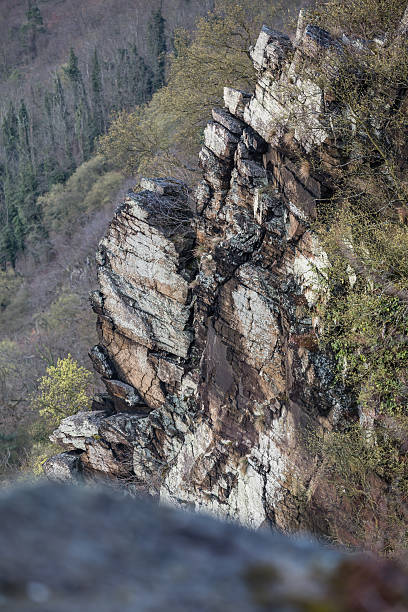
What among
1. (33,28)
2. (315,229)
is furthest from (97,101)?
(315,229)

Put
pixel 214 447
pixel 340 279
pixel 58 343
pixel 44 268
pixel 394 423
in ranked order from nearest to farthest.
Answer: pixel 394 423
pixel 340 279
pixel 214 447
pixel 58 343
pixel 44 268

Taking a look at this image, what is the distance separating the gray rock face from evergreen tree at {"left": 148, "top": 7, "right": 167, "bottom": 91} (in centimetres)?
8142

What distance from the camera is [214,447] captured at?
15805 mm

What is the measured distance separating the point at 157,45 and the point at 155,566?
89.4m

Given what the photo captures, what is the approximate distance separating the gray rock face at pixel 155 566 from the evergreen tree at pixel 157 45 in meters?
81.4

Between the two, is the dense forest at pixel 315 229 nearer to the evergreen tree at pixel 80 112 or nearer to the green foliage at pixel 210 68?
the green foliage at pixel 210 68

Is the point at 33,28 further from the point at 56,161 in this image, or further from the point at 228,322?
the point at 228,322

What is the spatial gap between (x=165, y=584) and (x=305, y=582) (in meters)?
0.51

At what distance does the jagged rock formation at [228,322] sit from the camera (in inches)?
505

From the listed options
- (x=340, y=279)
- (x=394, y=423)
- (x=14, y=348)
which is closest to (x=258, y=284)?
(x=340, y=279)

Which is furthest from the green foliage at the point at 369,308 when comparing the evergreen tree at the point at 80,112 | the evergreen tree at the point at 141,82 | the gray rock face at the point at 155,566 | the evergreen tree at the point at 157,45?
the evergreen tree at the point at 157,45

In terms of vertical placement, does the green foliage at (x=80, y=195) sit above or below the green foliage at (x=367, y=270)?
below

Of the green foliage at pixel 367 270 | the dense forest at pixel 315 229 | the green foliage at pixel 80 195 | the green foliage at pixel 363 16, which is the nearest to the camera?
the green foliage at pixel 367 270

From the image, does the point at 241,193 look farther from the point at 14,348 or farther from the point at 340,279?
the point at 14,348
